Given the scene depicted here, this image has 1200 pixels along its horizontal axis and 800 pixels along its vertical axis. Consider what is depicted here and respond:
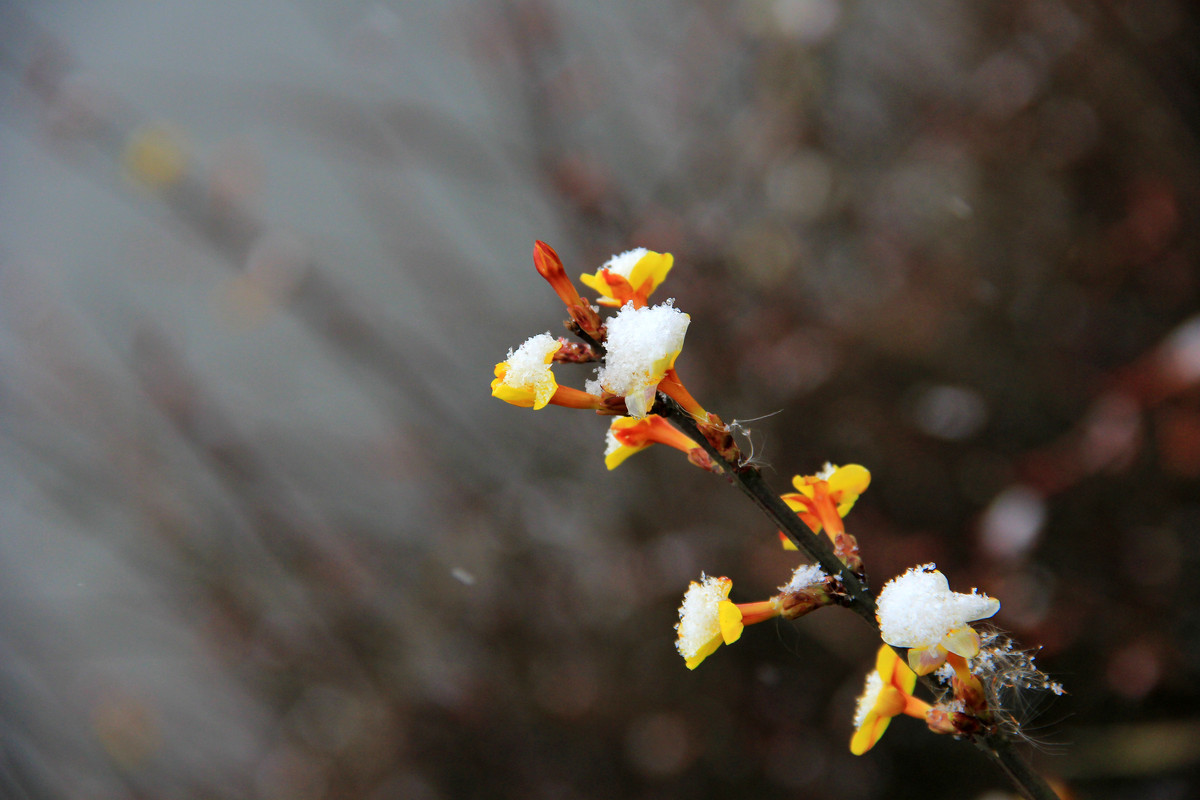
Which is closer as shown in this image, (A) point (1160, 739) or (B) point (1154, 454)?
(A) point (1160, 739)

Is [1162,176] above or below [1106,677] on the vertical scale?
above

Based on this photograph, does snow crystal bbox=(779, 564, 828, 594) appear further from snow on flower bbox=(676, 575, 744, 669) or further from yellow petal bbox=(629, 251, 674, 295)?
yellow petal bbox=(629, 251, 674, 295)

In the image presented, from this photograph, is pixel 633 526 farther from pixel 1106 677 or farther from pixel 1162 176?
pixel 1162 176

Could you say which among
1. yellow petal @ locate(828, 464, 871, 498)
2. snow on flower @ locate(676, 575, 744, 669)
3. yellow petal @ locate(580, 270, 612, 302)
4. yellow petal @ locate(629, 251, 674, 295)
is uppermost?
yellow petal @ locate(629, 251, 674, 295)

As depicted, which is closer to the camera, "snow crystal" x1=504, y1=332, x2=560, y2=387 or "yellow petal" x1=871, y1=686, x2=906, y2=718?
"snow crystal" x1=504, y1=332, x2=560, y2=387

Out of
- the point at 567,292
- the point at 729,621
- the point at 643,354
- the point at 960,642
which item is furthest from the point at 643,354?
the point at 960,642

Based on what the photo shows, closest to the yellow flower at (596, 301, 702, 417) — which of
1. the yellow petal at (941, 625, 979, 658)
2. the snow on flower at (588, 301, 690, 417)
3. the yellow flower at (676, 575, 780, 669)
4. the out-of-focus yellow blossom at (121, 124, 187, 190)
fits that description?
the snow on flower at (588, 301, 690, 417)

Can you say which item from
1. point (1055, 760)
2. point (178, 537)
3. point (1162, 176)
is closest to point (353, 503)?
point (178, 537)
